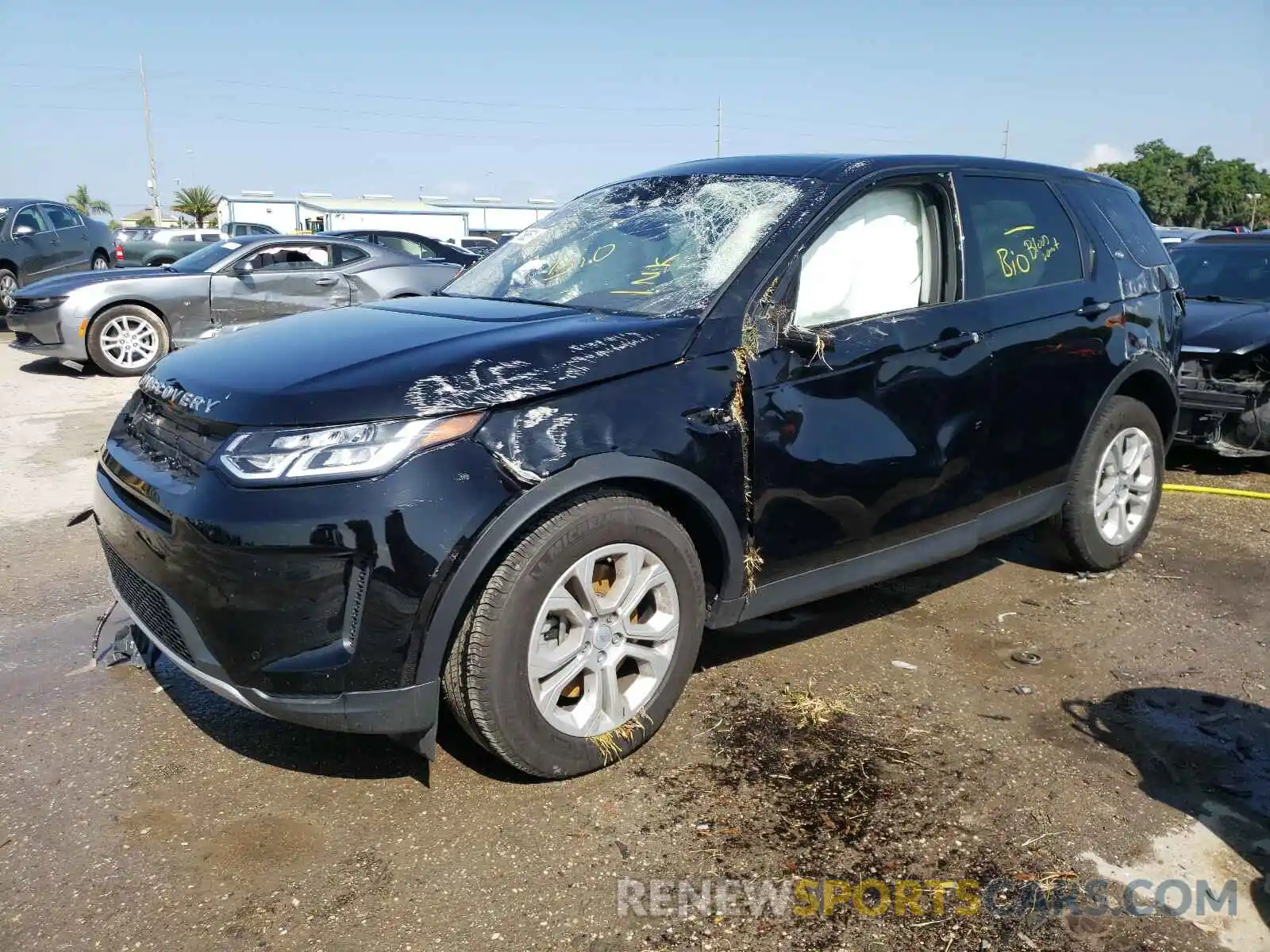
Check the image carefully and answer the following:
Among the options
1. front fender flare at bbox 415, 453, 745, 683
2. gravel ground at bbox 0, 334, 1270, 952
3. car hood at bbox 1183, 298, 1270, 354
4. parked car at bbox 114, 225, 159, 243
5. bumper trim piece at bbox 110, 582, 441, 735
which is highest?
parked car at bbox 114, 225, 159, 243

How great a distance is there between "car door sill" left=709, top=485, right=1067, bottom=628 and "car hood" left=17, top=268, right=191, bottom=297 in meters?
8.76

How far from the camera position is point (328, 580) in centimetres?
250

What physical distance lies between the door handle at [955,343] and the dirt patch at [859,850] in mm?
1298

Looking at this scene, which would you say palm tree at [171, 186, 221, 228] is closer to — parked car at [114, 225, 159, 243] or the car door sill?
parked car at [114, 225, 159, 243]

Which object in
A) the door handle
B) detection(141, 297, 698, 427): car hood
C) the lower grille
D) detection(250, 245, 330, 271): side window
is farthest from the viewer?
detection(250, 245, 330, 271): side window

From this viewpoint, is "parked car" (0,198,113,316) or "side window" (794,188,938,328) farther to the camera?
"parked car" (0,198,113,316)

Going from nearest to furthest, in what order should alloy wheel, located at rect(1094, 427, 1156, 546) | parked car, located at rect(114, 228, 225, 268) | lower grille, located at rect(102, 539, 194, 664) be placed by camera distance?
lower grille, located at rect(102, 539, 194, 664)
alloy wheel, located at rect(1094, 427, 1156, 546)
parked car, located at rect(114, 228, 225, 268)

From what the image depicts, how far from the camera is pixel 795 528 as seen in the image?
10.6ft

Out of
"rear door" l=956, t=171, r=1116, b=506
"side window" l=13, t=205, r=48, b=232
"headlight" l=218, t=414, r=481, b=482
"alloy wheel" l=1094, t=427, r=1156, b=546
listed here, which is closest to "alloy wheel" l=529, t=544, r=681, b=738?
"headlight" l=218, t=414, r=481, b=482

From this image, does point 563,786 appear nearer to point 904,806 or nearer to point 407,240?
Answer: point 904,806

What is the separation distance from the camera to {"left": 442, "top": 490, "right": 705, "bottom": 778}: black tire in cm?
264

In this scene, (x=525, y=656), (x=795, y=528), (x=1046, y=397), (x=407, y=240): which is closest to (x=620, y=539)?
(x=525, y=656)

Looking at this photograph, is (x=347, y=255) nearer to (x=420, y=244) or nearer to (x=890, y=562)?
(x=420, y=244)

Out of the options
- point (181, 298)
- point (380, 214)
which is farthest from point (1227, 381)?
point (380, 214)
